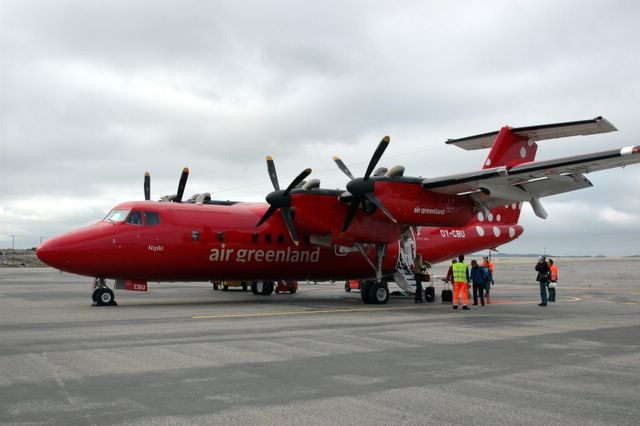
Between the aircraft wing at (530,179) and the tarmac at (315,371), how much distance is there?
4.70 meters

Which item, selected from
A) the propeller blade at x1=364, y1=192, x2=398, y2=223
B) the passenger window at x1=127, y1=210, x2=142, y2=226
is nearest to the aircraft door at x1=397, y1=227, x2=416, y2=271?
the propeller blade at x1=364, y1=192, x2=398, y2=223

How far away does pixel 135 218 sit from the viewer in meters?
18.2

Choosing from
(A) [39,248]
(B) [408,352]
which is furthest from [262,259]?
(B) [408,352]

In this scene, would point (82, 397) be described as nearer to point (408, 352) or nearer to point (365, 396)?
point (365, 396)

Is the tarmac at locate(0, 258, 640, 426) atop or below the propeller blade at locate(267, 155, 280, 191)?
below

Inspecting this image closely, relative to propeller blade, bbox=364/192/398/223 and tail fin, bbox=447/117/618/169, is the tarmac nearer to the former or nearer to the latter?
propeller blade, bbox=364/192/398/223

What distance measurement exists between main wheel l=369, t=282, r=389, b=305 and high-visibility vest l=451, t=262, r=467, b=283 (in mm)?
3504

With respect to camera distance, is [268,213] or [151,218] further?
[268,213]

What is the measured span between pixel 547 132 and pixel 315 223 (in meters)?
8.73

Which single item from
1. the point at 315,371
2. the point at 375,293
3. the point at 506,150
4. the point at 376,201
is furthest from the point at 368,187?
the point at 315,371

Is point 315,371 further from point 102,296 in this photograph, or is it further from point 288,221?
point 102,296

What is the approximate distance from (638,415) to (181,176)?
18.1m

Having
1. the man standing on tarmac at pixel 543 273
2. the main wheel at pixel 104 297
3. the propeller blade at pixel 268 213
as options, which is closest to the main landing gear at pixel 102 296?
the main wheel at pixel 104 297

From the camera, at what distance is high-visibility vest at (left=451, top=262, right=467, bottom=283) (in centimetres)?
1792
